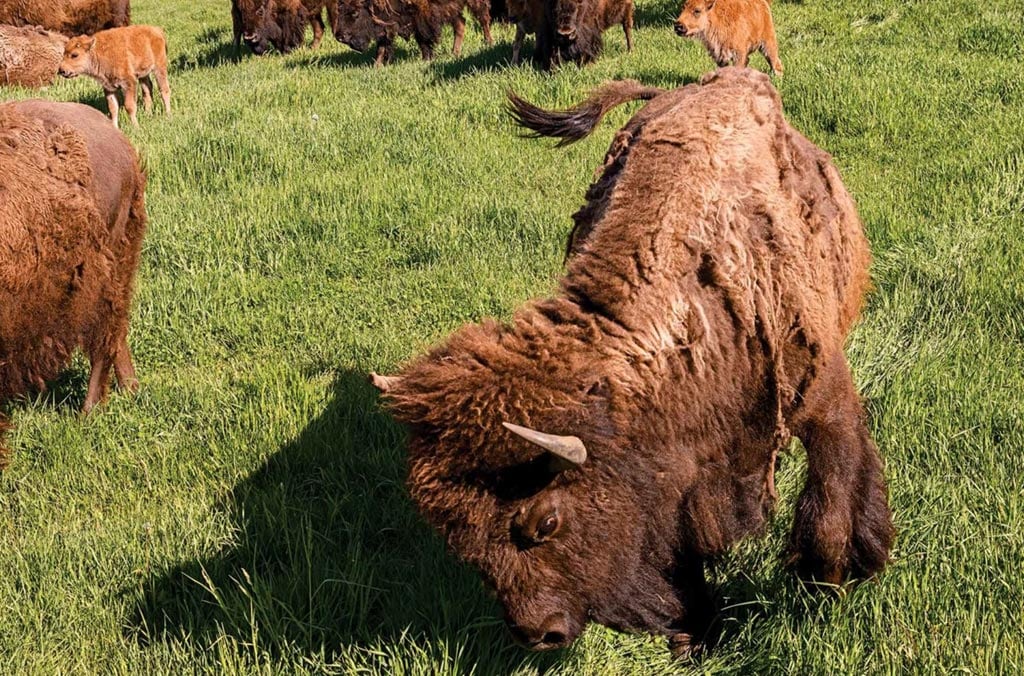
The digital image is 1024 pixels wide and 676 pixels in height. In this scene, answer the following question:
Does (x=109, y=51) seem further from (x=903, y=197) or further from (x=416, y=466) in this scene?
(x=416, y=466)

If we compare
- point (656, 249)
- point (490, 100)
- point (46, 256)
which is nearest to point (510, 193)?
point (490, 100)

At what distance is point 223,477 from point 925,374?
300cm

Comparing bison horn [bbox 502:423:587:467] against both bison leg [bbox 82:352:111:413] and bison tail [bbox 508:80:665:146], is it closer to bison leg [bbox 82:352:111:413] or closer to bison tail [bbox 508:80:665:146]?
bison tail [bbox 508:80:665:146]

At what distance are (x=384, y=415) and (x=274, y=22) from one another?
12.4m

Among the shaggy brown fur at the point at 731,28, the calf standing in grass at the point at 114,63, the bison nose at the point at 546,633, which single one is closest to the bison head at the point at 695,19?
the shaggy brown fur at the point at 731,28

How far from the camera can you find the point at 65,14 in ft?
48.6

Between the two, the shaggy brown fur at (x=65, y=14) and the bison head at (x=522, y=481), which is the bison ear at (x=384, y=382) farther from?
the shaggy brown fur at (x=65, y=14)

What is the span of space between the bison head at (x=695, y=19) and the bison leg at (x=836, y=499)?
22.2ft

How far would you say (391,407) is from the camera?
2469mm

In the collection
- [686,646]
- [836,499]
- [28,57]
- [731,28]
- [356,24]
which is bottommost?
[686,646]

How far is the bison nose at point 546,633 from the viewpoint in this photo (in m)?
2.42

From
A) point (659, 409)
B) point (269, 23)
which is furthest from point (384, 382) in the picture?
point (269, 23)

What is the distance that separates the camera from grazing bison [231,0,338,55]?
14.5 m

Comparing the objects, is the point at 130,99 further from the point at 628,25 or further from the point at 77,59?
the point at 628,25
